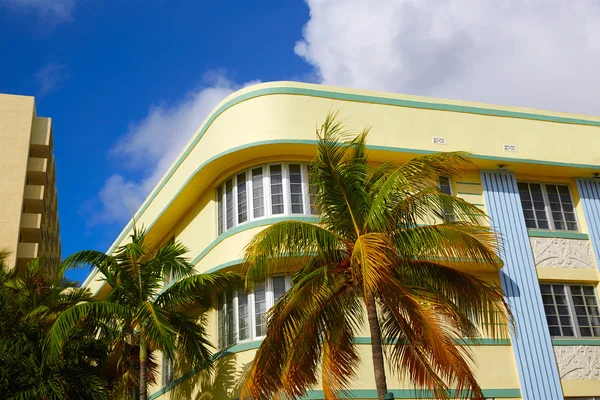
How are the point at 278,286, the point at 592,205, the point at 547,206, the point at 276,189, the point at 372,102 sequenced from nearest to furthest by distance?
1. the point at 278,286
2. the point at 276,189
3. the point at 372,102
4. the point at 547,206
5. the point at 592,205

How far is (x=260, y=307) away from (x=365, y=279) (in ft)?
20.8

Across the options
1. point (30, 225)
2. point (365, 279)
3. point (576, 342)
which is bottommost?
point (365, 279)

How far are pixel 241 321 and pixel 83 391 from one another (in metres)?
4.39

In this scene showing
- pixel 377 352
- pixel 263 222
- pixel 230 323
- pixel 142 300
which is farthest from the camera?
pixel 230 323

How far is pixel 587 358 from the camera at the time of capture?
19500 mm

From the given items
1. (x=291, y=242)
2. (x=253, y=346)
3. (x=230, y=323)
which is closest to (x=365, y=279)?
(x=291, y=242)

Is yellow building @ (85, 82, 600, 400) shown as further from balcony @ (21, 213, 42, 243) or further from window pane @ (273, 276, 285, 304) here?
balcony @ (21, 213, 42, 243)

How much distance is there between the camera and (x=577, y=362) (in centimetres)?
1939

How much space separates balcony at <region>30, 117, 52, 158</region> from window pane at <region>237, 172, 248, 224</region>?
2449cm

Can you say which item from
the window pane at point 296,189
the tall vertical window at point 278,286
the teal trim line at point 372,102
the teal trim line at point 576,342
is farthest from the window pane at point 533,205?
the tall vertical window at point 278,286

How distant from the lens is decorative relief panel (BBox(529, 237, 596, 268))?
67.3ft

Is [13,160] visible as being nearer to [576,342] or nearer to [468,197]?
[468,197]

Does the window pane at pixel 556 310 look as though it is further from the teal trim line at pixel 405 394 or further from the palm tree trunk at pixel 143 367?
the palm tree trunk at pixel 143 367

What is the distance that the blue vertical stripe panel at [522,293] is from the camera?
18.9 meters
